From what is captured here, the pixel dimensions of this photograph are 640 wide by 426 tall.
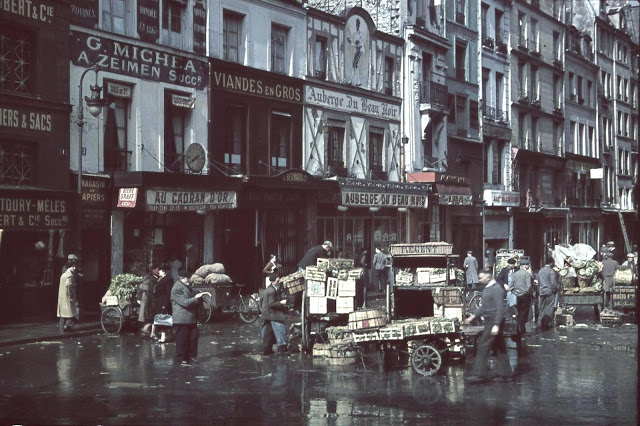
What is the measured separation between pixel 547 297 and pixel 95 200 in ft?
41.6

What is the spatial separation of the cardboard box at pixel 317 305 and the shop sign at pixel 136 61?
11227 mm

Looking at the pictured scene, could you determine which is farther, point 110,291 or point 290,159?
point 290,159

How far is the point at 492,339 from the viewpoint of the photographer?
43.3 ft

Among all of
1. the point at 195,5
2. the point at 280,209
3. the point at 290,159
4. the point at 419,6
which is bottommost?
the point at 280,209

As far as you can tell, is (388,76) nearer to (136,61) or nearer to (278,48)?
(278,48)

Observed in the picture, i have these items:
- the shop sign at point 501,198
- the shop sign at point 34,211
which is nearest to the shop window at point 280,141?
the shop sign at point 34,211

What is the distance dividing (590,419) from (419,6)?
30.4 meters

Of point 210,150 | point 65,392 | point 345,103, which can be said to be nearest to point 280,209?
point 210,150

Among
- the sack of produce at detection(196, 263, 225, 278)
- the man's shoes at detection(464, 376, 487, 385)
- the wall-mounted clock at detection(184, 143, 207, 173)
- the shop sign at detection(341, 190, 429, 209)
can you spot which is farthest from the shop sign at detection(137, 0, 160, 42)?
the man's shoes at detection(464, 376, 487, 385)

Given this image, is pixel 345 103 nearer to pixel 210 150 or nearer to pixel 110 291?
pixel 210 150

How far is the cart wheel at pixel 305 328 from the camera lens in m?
15.9

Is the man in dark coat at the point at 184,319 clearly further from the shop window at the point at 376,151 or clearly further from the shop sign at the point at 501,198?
the shop sign at the point at 501,198

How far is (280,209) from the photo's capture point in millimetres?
30000

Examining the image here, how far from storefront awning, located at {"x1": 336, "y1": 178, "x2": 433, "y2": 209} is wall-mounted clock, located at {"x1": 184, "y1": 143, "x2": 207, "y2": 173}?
6.83m
